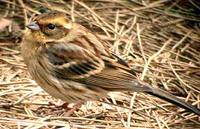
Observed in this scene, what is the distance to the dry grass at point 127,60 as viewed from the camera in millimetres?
4215

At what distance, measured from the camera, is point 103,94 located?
4195 millimetres

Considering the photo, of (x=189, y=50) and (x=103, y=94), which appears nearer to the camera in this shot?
(x=103, y=94)

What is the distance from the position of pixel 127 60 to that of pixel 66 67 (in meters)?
0.86

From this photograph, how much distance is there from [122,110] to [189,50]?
107cm

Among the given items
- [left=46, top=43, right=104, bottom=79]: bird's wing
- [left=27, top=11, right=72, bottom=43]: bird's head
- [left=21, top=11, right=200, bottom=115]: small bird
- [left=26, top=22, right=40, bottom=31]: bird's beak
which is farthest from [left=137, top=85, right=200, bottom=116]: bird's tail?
[left=26, top=22, right=40, bottom=31]: bird's beak

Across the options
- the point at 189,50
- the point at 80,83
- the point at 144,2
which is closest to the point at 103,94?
the point at 80,83

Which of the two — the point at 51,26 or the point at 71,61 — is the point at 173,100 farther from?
the point at 51,26

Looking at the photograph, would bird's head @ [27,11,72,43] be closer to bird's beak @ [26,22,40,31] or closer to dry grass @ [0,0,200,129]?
bird's beak @ [26,22,40,31]

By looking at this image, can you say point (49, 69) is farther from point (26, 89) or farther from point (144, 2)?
point (144, 2)

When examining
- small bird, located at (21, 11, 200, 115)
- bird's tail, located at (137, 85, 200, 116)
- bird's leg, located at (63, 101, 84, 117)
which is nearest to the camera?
bird's tail, located at (137, 85, 200, 116)

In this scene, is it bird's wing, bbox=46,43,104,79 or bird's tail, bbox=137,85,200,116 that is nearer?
bird's tail, bbox=137,85,200,116

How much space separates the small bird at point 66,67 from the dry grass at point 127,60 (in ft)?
0.67

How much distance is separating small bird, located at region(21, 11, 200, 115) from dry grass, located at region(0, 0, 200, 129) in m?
0.20

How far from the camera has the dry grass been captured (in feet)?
13.8
